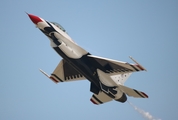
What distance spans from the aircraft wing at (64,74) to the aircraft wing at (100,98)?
243cm

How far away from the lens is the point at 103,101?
3309 cm

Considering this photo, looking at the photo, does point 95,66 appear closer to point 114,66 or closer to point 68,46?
point 114,66

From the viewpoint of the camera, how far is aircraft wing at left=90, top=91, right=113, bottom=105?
107 feet

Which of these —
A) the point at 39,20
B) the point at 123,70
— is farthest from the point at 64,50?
the point at 123,70

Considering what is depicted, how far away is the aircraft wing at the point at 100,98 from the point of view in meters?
32.6

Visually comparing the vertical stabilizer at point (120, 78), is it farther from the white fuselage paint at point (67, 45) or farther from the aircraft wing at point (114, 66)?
the white fuselage paint at point (67, 45)

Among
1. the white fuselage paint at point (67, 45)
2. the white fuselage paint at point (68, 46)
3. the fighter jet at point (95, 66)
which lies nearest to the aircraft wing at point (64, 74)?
the fighter jet at point (95, 66)

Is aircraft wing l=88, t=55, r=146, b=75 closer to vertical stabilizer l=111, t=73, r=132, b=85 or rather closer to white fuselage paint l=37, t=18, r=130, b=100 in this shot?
white fuselage paint l=37, t=18, r=130, b=100

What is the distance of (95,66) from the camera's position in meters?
30.2

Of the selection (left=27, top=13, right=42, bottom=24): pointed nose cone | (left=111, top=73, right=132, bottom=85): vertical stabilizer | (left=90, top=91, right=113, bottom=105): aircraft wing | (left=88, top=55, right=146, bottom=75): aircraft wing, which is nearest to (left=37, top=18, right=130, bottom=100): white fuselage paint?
(left=27, top=13, right=42, bottom=24): pointed nose cone

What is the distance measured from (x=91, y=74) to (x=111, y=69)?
2043 mm

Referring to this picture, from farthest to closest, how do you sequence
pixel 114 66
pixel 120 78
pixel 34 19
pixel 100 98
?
1. pixel 100 98
2. pixel 120 78
3. pixel 114 66
4. pixel 34 19

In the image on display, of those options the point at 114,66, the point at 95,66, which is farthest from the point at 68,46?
the point at 114,66

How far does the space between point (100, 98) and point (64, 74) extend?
4.88 metres
